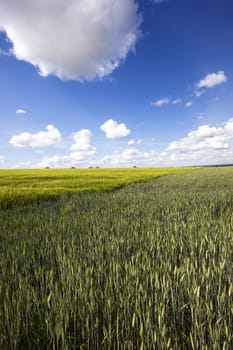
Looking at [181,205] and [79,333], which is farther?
[181,205]

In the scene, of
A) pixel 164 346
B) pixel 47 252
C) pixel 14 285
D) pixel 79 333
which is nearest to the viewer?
pixel 164 346

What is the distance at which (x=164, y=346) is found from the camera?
6.47 feet

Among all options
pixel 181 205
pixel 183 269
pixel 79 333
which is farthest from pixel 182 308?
pixel 181 205

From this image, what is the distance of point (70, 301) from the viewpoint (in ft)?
8.10

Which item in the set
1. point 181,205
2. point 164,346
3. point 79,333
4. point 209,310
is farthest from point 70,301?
point 181,205

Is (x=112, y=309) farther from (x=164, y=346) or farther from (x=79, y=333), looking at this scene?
(x=164, y=346)

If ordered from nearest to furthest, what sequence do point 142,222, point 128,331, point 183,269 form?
point 128,331 < point 183,269 < point 142,222

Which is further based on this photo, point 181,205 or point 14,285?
point 181,205

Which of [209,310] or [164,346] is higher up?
[209,310]

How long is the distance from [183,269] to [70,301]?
1.25 meters

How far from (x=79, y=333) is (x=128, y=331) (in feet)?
1.55

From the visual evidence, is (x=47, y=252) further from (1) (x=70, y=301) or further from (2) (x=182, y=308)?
(2) (x=182, y=308)

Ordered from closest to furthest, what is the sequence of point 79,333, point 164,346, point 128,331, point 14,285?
point 164,346 < point 128,331 < point 79,333 < point 14,285

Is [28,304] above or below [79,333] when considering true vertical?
above
